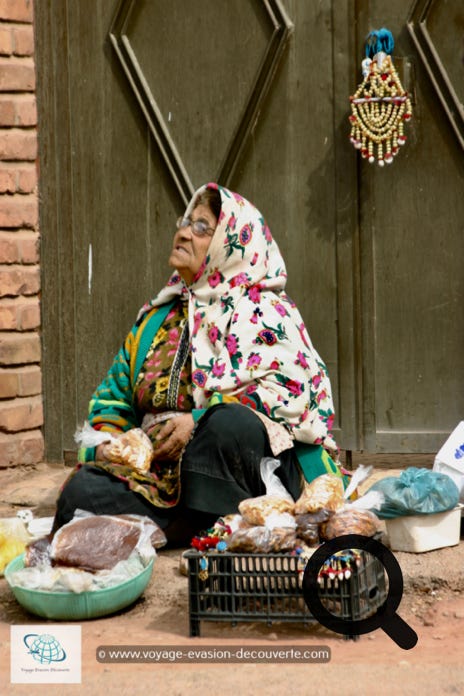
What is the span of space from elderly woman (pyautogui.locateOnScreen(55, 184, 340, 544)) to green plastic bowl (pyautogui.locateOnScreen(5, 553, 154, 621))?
1.79 ft

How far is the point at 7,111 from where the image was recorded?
14.5ft

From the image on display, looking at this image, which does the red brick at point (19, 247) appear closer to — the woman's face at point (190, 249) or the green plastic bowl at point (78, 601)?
the woman's face at point (190, 249)

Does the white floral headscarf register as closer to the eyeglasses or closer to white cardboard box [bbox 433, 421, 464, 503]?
the eyeglasses

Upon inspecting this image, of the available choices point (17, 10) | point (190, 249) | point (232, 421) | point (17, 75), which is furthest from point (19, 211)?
point (232, 421)

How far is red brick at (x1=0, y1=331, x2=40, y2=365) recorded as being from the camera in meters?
4.45

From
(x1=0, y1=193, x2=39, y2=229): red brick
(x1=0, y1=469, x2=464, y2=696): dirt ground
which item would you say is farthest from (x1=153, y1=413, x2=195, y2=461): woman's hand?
(x1=0, y1=193, x2=39, y2=229): red brick

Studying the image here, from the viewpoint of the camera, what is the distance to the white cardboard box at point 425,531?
3.45 metres

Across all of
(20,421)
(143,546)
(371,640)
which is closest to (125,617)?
(143,546)

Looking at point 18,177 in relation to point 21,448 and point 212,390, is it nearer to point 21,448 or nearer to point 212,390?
point 21,448

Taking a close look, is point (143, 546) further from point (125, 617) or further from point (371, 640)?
point (371, 640)

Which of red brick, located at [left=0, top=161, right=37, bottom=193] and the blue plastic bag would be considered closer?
the blue plastic bag

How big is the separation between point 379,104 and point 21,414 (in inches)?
79.3

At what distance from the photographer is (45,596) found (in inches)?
117

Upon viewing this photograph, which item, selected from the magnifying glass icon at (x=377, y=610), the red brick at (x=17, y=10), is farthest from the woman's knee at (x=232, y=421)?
the red brick at (x=17, y=10)
